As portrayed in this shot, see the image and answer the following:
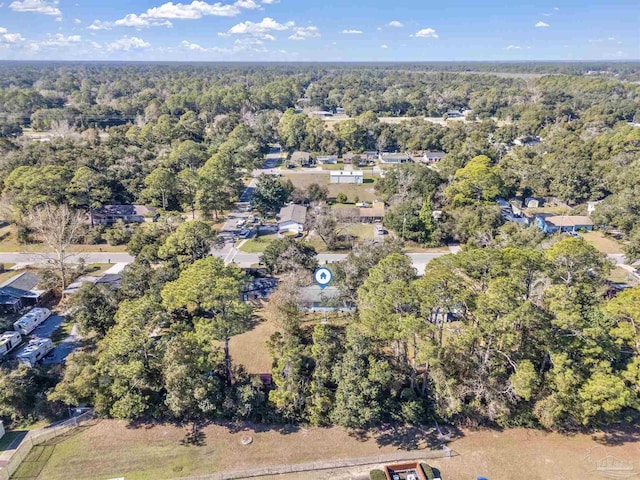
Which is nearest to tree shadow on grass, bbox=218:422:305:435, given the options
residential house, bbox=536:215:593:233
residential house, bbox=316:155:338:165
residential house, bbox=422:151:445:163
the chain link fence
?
the chain link fence

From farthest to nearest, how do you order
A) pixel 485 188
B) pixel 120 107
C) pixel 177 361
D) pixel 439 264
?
pixel 120 107
pixel 485 188
pixel 439 264
pixel 177 361

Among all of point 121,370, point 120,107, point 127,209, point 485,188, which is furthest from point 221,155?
point 120,107

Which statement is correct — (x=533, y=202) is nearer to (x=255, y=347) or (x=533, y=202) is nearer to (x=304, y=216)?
(x=304, y=216)

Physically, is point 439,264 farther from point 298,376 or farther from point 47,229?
point 47,229

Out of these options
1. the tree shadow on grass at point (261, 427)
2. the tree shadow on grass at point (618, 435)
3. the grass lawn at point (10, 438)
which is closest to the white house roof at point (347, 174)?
the tree shadow on grass at point (261, 427)

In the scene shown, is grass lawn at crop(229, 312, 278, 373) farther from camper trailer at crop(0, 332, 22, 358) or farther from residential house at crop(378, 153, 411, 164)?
residential house at crop(378, 153, 411, 164)

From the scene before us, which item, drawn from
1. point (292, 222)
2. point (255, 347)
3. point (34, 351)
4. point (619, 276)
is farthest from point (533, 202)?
point (34, 351)
